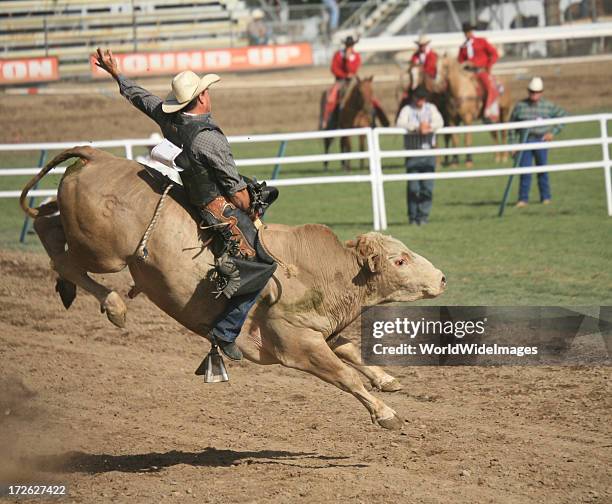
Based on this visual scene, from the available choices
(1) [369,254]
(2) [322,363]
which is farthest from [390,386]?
(1) [369,254]

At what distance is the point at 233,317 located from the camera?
20.5 ft

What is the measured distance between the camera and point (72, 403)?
7.91 meters

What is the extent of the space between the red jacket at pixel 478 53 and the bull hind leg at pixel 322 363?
55.5ft

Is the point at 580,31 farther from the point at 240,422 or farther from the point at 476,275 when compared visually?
the point at 240,422

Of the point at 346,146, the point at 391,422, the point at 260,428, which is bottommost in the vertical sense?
the point at 260,428

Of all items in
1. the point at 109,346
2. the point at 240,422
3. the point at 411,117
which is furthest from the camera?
the point at 411,117

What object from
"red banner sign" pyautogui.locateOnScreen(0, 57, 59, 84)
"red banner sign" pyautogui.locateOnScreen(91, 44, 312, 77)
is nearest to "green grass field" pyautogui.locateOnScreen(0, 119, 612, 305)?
"red banner sign" pyautogui.locateOnScreen(0, 57, 59, 84)

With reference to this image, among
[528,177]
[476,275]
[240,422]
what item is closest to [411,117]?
[528,177]

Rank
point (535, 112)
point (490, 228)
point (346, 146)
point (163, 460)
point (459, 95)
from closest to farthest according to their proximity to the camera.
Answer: point (163, 460) < point (490, 228) < point (535, 112) < point (346, 146) < point (459, 95)

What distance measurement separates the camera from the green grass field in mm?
10812

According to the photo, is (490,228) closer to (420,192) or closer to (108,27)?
(420,192)

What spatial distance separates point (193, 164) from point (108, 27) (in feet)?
88.0

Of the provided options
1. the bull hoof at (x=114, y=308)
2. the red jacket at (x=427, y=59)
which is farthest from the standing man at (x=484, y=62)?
the bull hoof at (x=114, y=308)

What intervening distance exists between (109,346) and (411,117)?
708 centimetres
